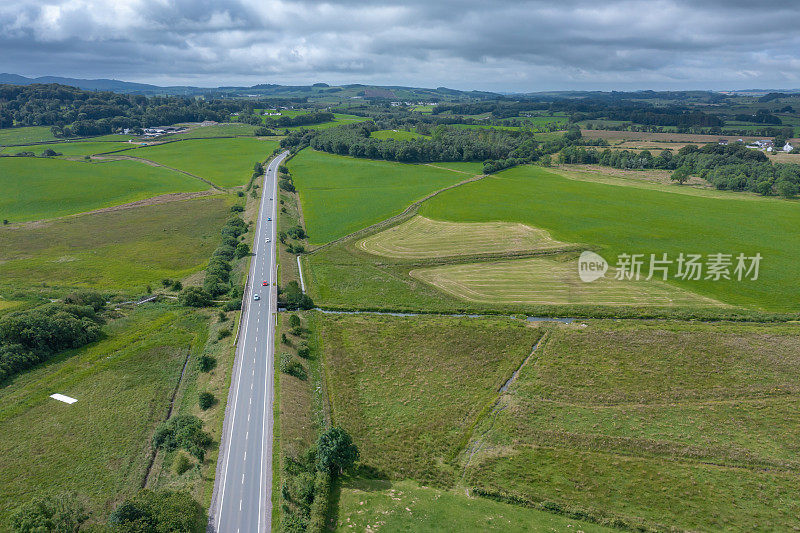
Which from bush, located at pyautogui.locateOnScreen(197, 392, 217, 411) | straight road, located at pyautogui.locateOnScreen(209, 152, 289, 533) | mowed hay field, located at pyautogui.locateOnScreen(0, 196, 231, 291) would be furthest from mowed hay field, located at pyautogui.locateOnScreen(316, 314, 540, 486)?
mowed hay field, located at pyautogui.locateOnScreen(0, 196, 231, 291)

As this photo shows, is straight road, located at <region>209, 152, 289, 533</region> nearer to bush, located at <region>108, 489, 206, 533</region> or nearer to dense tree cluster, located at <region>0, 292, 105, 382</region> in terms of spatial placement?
bush, located at <region>108, 489, 206, 533</region>

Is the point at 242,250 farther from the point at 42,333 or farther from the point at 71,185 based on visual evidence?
the point at 71,185

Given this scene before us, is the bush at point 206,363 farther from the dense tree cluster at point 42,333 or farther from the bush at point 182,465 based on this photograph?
the dense tree cluster at point 42,333

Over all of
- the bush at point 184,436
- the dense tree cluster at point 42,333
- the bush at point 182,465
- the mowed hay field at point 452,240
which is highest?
the mowed hay field at point 452,240

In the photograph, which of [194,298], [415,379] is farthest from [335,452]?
[194,298]

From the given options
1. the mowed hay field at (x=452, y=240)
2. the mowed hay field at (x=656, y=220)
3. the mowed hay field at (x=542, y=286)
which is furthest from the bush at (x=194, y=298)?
the mowed hay field at (x=656, y=220)

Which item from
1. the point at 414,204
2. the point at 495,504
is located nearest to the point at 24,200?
the point at 414,204
